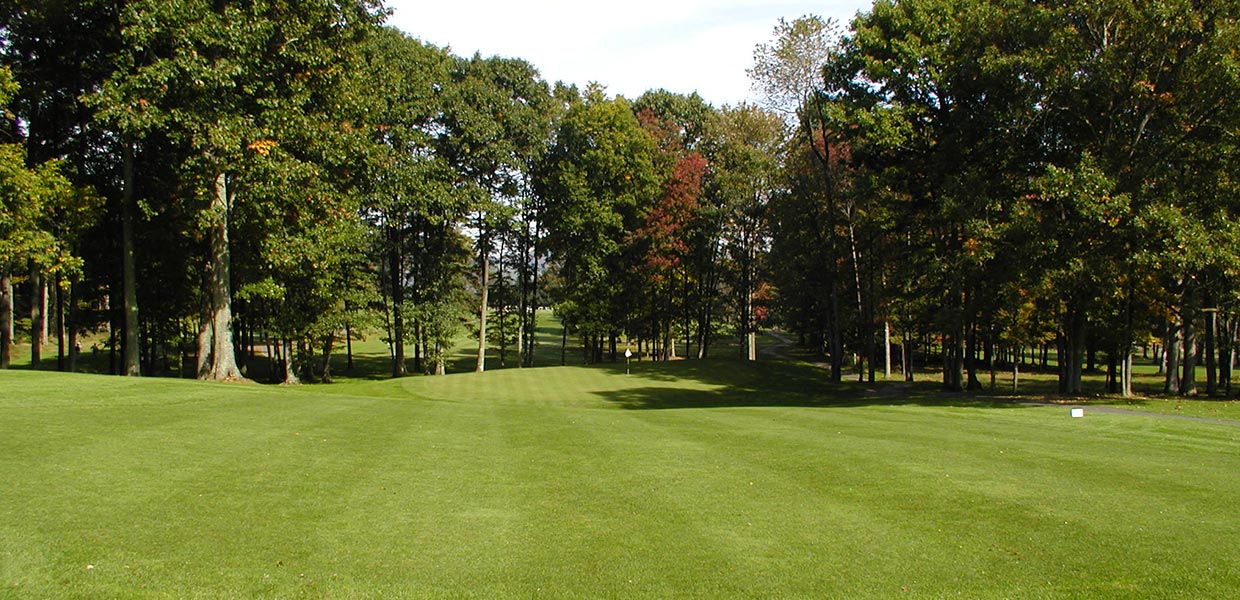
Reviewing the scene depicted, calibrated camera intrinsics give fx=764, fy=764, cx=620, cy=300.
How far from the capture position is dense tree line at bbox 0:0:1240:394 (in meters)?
21.7

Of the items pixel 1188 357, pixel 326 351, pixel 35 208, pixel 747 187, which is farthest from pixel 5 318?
pixel 1188 357

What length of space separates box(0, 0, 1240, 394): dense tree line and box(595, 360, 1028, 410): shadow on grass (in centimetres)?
308

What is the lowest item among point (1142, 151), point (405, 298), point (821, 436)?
point (821, 436)

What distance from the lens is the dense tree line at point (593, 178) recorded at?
21.7m

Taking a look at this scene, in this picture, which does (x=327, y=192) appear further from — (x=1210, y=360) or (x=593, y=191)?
(x=1210, y=360)

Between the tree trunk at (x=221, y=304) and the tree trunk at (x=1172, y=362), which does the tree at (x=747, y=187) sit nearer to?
the tree trunk at (x=1172, y=362)

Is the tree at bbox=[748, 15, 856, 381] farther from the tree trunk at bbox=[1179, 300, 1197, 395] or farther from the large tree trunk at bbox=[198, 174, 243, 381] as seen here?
the large tree trunk at bbox=[198, 174, 243, 381]

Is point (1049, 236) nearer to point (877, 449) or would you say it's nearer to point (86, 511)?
point (877, 449)

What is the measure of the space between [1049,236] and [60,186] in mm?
29352

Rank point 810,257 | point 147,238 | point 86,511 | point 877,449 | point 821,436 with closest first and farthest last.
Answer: point 86,511 < point 877,449 < point 821,436 < point 147,238 < point 810,257

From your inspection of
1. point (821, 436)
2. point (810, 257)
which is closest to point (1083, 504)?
point (821, 436)

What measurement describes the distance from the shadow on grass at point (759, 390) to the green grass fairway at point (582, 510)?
13.2m

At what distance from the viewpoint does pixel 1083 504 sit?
8.73 m

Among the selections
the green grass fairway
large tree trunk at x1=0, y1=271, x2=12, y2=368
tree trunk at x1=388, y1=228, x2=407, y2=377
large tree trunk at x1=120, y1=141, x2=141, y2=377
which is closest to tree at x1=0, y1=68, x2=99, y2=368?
large tree trunk at x1=120, y1=141, x2=141, y2=377
